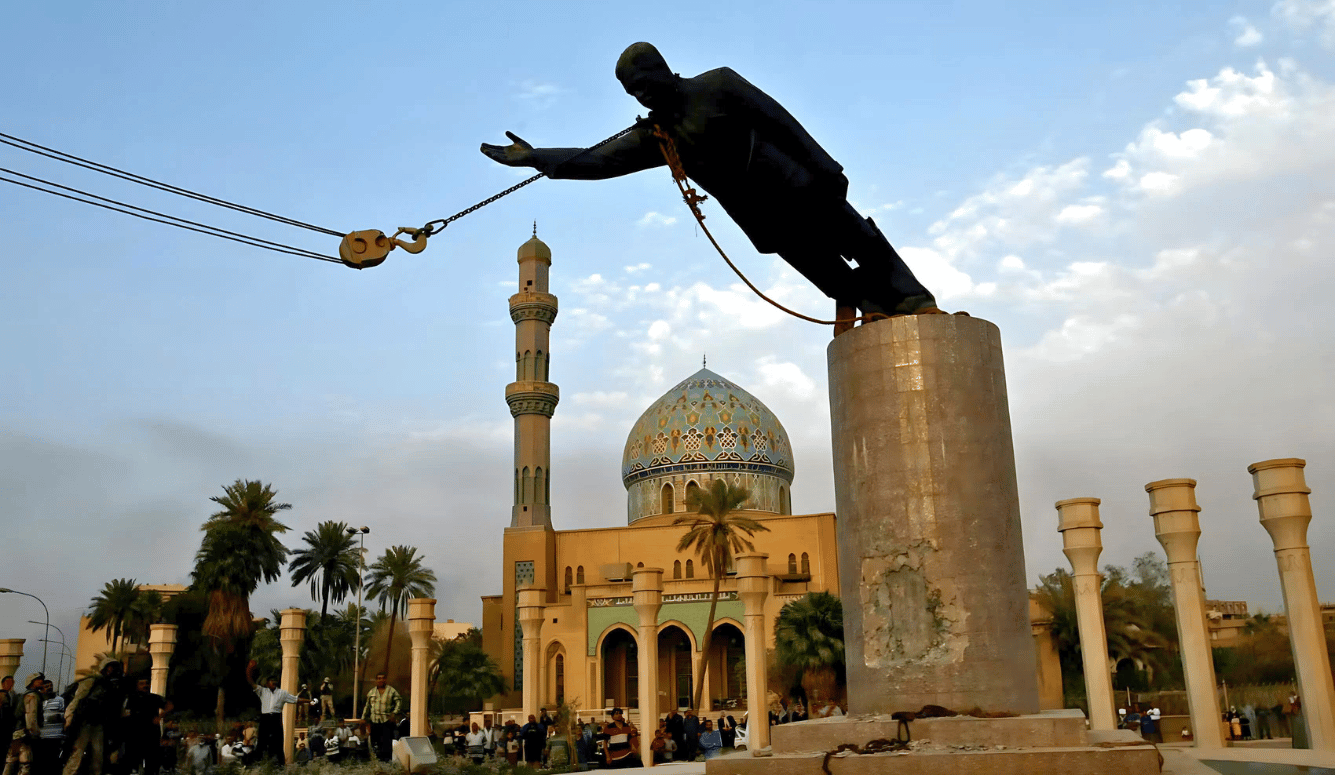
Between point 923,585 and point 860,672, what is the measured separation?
1.63 feet

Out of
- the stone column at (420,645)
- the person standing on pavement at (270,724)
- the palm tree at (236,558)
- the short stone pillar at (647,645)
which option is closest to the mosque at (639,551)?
the palm tree at (236,558)

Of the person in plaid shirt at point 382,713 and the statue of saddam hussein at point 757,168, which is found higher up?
the statue of saddam hussein at point 757,168

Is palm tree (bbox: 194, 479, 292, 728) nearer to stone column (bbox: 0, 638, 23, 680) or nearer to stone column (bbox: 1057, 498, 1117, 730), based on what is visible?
stone column (bbox: 0, 638, 23, 680)

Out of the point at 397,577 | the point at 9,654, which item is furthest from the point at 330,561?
the point at 9,654

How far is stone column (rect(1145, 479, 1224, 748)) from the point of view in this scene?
11.5 metres

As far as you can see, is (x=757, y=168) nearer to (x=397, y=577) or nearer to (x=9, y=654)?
(x=9, y=654)

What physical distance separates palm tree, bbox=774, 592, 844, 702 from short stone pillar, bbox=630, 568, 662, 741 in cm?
1291

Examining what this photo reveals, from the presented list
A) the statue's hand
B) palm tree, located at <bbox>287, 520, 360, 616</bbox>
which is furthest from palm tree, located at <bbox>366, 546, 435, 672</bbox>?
the statue's hand

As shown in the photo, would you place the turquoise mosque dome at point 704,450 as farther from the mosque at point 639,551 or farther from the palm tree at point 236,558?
the palm tree at point 236,558

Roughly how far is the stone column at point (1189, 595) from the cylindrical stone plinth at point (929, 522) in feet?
25.1

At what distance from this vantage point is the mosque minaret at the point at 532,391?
134ft

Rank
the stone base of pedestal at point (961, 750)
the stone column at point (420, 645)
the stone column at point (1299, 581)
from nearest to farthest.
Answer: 1. the stone base of pedestal at point (961, 750)
2. the stone column at point (1299, 581)
3. the stone column at point (420, 645)

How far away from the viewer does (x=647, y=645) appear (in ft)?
61.5

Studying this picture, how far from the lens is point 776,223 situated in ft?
18.8
